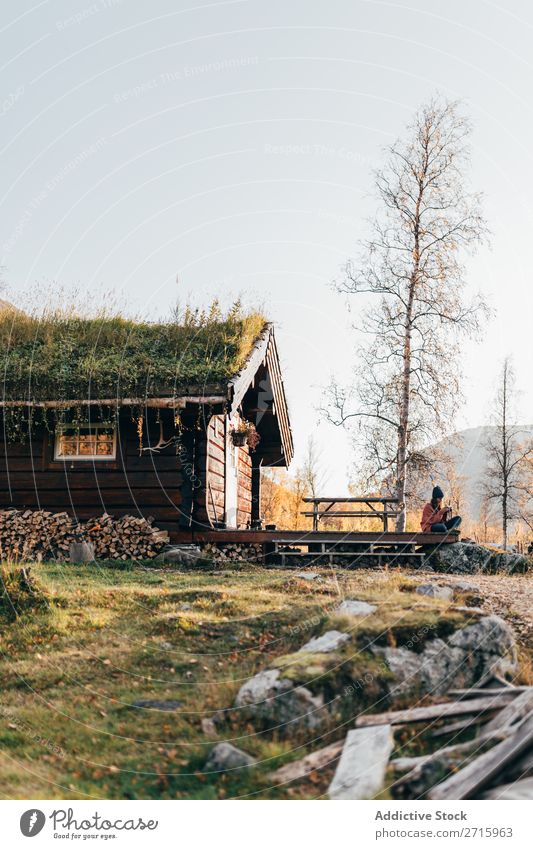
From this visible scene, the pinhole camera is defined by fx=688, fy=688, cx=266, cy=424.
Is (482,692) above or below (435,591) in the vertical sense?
below

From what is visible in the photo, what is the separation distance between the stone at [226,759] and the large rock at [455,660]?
127cm

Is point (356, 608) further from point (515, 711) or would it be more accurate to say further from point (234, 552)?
point (234, 552)

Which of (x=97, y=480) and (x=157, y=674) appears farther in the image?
Answer: (x=97, y=480)

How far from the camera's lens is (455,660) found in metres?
5.50

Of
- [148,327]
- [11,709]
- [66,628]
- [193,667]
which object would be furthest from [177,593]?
[148,327]

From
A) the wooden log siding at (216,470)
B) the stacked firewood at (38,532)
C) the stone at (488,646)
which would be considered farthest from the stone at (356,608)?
the stacked firewood at (38,532)

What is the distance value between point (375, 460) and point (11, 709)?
47.3 ft

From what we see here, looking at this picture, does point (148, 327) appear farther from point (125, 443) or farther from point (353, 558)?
point (353, 558)

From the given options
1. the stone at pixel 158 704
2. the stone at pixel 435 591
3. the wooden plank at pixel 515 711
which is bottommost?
the stone at pixel 158 704

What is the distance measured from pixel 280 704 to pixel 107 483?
9.06m

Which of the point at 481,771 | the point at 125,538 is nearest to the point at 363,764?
the point at 481,771

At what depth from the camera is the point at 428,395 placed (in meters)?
18.2

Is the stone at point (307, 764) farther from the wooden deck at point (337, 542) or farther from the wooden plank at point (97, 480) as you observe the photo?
the wooden plank at point (97, 480)

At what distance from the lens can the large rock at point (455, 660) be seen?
525 cm
